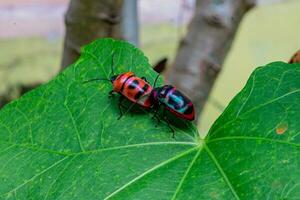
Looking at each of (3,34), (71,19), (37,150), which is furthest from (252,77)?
(3,34)

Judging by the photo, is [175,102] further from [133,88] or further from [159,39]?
[159,39]

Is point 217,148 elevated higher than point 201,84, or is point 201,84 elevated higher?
point 217,148

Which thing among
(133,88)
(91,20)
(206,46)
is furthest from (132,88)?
(206,46)

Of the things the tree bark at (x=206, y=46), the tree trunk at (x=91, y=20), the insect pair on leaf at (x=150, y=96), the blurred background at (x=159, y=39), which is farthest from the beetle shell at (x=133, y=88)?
the blurred background at (x=159, y=39)

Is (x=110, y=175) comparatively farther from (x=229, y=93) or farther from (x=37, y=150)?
(x=229, y=93)

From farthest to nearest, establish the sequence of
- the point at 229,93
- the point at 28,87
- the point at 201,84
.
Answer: the point at 229,93 < the point at 28,87 < the point at 201,84

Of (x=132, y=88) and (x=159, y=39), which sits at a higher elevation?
(x=132, y=88)

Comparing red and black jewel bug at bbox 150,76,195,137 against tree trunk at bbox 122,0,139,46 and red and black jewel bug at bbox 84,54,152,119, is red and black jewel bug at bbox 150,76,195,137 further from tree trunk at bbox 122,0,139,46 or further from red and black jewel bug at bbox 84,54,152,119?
tree trunk at bbox 122,0,139,46
